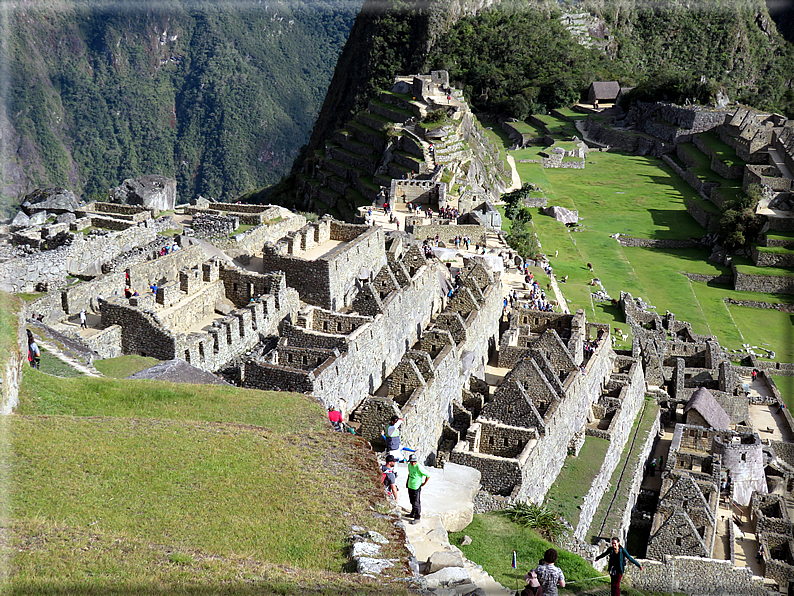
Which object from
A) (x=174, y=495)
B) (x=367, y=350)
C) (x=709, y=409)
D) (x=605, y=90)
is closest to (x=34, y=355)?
(x=174, y=495)

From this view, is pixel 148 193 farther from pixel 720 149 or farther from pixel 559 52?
pixel 559 52

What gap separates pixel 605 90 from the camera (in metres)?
99.8

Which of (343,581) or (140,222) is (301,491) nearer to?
(343,581)

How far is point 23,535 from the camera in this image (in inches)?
417

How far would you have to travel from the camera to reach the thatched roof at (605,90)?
99312 mm

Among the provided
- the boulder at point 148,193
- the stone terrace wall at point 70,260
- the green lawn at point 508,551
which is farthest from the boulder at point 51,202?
the green lawn at point 508,551

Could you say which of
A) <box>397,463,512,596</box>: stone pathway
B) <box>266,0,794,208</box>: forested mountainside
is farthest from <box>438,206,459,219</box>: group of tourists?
<box>266,0,794,208</box>: forested mountainside

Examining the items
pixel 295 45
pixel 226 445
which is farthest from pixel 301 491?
pixel 295 45

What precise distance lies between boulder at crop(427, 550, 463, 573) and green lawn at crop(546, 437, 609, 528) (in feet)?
29.8

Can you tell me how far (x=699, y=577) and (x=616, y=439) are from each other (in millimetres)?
4992

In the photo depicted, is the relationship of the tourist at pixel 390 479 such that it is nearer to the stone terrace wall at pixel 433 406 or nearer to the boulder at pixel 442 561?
the boulder at pixel 442 561

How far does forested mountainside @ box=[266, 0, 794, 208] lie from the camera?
97.4 meters

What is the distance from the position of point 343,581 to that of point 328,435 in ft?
16.2

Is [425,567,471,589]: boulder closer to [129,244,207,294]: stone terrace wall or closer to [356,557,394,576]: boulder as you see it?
[356,557,394,576]: boulder
